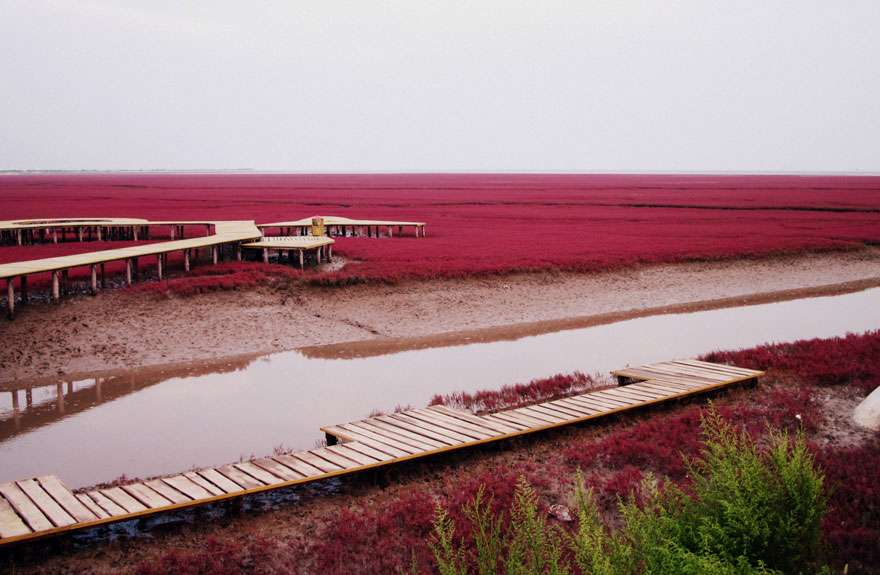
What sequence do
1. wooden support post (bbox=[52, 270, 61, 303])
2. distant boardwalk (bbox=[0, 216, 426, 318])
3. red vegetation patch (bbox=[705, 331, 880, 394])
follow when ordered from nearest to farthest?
red vegetation patch (bbox=[705, 331, 880, 394]), wooden support post (bbox=[52, 270, 61, 303]), distant boardwalk (bbox=[0, 216, 426, 318])

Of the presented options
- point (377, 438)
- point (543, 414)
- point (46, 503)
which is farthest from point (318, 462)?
point (543, 414)

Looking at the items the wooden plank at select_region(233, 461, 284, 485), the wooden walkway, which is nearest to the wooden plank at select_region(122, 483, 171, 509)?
the wooden walkway

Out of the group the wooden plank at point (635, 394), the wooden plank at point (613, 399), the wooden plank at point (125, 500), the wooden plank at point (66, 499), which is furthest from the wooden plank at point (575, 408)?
the wooden plank at point (66, 499)

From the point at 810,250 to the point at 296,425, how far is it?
2624 centimetres

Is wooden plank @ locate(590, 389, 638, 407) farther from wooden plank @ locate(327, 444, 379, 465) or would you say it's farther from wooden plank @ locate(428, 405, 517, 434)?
wooden plank @ locate(327, 444, 379, 465)

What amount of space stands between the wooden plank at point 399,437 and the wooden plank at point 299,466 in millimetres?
1350

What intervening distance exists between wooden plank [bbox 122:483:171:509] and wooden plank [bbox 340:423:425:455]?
2603 millimetres

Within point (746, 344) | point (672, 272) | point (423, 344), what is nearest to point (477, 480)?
point (423, 344)

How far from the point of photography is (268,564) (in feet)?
22.8

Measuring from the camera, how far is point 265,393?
1336 centimetres

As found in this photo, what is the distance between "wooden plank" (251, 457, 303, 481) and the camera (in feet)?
26.7

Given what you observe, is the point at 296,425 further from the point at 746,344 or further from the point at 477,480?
the point at 746,344

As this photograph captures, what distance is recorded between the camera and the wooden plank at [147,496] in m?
7.43

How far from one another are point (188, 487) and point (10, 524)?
5.37ft
